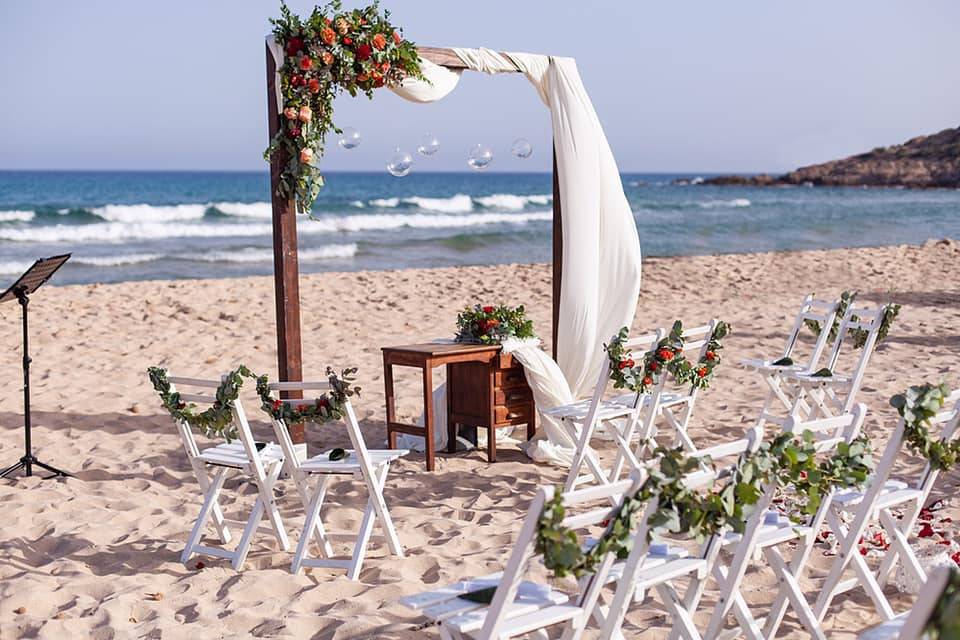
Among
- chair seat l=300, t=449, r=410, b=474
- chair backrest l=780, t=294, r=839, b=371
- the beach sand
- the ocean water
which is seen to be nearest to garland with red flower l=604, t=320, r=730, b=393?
the beach sand

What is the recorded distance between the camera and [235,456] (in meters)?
4.54

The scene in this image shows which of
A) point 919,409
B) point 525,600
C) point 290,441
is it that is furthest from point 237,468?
point 919,409

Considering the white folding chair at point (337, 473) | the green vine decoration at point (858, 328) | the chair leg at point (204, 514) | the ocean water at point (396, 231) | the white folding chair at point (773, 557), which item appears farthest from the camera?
the ocean water at point (396, 231)

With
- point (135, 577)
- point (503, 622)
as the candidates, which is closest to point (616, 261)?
point (135, 577)

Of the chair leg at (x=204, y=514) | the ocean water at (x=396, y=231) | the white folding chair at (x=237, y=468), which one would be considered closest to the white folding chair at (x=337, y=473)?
the white folding chair at (x=237, y=468)

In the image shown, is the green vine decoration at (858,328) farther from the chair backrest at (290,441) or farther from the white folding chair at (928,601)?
the white folding chair at (928,601)

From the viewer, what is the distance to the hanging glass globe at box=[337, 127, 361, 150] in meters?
6.04

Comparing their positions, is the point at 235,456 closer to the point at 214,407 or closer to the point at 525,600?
the point at 214,407

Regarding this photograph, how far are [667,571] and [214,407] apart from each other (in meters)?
2.17

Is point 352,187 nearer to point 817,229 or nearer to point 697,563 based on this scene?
point 817,229

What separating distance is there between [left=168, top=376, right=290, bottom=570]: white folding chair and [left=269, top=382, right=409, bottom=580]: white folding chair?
4.8 inches

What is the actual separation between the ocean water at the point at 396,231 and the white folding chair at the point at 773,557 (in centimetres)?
1564

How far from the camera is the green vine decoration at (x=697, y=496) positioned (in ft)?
8.55

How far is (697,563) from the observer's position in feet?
10.1
